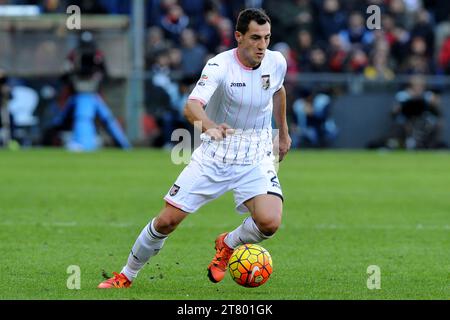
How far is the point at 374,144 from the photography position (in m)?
25.8

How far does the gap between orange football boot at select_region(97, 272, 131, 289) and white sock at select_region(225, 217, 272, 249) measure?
939mm

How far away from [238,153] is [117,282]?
136 cm

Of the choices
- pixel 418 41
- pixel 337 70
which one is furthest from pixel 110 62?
pixel 418 41

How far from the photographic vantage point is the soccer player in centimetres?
824

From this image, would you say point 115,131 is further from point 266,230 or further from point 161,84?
point 266,230

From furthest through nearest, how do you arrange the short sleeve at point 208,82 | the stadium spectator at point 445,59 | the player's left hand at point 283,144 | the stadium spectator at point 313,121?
the stadium spectator at point 445,59 → the stadium spectator at point 313,121 → the player's left hand at point 283,144 → the short sleeve at point 208,82

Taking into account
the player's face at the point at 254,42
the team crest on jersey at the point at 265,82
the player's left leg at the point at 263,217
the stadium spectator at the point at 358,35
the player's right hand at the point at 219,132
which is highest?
the player's face at the point at 254,42

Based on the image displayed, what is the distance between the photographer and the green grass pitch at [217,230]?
851 cm

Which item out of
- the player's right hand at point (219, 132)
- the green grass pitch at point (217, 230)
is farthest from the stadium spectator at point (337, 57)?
the player's right hand at point (219, 132)

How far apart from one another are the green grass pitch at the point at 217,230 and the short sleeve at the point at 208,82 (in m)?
1.46

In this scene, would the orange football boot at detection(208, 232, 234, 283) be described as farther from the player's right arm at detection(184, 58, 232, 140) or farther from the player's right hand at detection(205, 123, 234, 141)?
the player's right hand at detection(205, 123, 234, 141)

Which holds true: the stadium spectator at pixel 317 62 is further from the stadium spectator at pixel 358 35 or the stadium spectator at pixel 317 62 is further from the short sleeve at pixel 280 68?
the short sleeve at pixel 280 68

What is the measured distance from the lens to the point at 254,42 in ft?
27.0

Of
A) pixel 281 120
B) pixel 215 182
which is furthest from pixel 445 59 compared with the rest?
pixel 215 182
